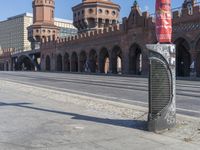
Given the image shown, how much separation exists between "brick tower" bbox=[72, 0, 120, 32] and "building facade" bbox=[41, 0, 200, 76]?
182 mm

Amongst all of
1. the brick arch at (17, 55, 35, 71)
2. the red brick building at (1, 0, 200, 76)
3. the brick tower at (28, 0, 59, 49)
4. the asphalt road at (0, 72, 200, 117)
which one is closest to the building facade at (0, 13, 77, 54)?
the brick arch at (17, 55, 35, 71)

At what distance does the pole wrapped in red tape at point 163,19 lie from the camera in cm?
874

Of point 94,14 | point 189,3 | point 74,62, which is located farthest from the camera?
point 94,14

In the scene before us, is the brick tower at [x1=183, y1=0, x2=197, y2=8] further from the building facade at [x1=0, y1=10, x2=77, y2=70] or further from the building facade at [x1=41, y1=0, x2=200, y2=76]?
the building facade at [x1=0, y1=10, x2=77, y2=70]

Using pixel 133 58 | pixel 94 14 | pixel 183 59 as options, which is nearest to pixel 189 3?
pixel 183 59

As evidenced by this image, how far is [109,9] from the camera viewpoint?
264 ft

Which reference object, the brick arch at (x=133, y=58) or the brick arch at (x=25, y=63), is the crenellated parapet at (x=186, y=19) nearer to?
the brick arch at (x=133, y=58)

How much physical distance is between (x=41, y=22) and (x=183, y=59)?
55.1 metres

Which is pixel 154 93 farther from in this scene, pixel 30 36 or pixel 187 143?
pixel 30 36

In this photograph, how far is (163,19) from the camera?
A: 8.73 meters

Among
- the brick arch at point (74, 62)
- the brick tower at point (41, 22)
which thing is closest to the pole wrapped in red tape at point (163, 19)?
the brick arch at point (74, 62)

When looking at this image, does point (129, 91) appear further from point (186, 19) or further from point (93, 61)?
point (93, 61)

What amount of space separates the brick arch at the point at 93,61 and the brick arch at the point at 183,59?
21.4m

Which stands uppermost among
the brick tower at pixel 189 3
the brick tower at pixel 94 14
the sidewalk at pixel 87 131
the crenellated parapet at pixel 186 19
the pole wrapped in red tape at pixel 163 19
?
the brick tower at pixel 94 14
